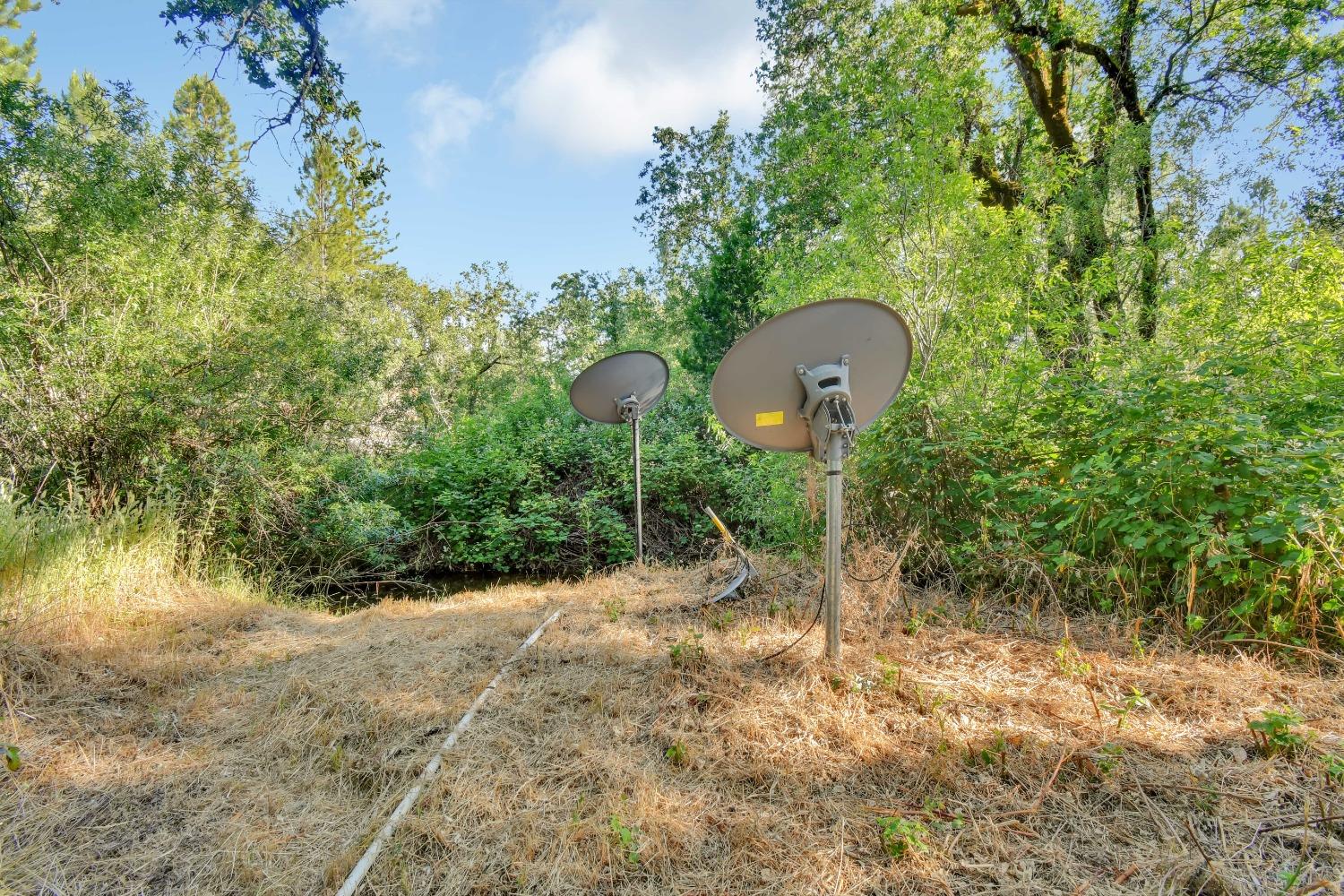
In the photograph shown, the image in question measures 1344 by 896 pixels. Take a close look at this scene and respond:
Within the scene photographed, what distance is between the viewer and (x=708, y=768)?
6.39 ft

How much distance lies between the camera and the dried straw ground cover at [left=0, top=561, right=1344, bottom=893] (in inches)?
58.7

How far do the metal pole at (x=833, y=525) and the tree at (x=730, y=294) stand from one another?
9.26m

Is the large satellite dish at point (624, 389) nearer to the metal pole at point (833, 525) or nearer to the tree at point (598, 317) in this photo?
the metal pole at point (833, 525)

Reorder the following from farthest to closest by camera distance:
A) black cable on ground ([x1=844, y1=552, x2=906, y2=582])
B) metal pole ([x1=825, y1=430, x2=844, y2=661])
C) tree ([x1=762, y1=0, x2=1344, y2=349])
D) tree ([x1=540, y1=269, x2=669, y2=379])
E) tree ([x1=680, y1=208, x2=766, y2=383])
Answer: tree ([x1=540, y1=269, x2=669, y2=379]) < tree ([x1=680, y1=208, x2=766, y2=383]) < tree ([x1=762, y1=0, x2=1344, y2=349]) < black cable on ground ([x1=844, y1=552, x2=906, y2=582]) < metal pole ([x1=825, y1=430, x2=844, y2=661])

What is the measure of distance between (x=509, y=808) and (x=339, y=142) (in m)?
4.86

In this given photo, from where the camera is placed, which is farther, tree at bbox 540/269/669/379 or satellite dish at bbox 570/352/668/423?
tree at bbox 540/269/669/379

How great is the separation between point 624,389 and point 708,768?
3.85m

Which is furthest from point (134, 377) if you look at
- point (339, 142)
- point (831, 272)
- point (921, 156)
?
point (921, 156)

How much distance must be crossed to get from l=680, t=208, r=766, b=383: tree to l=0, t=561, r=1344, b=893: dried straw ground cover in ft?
30.2

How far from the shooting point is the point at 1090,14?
8.03 meters

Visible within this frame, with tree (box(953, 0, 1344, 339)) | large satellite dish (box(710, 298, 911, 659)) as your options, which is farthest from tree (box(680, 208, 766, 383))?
large satellite dish (box(710, 298, 911, 659))

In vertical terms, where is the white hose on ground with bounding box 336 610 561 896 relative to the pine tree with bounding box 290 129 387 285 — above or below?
below

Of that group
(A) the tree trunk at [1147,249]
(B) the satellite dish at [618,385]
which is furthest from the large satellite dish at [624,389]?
(A) the tree trunk at [1147,249]

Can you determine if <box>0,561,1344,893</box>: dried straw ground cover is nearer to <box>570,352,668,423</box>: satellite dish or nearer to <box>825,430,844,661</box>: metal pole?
<box>825,430,844,661</box>: metal pole
